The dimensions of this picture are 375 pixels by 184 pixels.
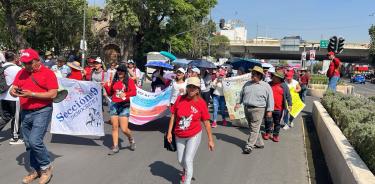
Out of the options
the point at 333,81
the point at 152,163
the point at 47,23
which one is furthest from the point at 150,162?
the point at 47,23

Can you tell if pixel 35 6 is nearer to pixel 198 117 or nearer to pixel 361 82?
pixel 198 117

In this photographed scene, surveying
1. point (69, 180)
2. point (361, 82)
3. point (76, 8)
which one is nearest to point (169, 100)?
point (69, 180)

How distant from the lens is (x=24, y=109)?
5.68 meters

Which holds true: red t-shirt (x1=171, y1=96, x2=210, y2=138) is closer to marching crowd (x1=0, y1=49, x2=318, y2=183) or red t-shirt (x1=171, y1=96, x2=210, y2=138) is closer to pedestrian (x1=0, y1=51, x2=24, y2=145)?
marching crowd (x1=0, y1=49, x2=318, y2=183)

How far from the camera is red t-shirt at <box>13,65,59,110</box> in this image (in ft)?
18.3

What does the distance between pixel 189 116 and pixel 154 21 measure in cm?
A: 4164

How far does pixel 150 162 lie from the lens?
728 centimetres

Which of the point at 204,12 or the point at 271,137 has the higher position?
the point at 204,12

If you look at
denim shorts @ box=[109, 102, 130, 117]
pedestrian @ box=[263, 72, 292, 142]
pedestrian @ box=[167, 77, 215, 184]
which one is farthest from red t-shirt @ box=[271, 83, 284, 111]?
pedestrian @ box=[167, 77, 215, 184]

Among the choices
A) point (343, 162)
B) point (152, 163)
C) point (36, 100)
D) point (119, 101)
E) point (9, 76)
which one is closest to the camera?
point (36, 100)

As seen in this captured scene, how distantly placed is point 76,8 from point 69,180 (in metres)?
34.2

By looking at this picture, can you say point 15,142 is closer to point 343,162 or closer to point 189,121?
point 189,121

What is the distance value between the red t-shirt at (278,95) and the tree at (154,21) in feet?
111

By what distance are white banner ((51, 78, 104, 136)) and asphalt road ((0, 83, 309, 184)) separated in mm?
262
